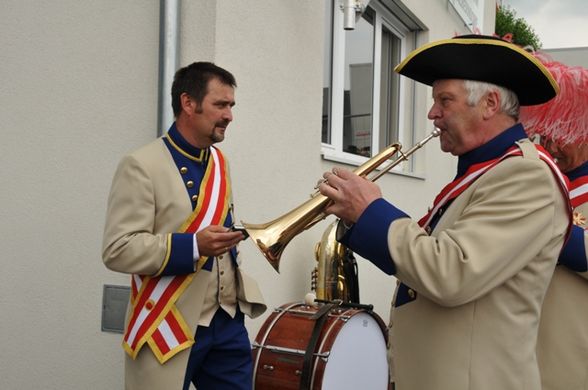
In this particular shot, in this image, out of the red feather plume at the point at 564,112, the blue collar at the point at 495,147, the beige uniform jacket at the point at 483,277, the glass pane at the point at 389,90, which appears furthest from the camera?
the glass pane at the point at 389,90

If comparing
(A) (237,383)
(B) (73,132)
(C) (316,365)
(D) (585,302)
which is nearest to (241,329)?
(A) (237,383)

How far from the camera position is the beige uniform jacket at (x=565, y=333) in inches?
111

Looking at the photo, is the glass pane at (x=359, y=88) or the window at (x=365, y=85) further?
the glass pane at (x=359, y=88)

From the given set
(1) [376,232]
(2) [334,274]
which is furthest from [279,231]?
(2) [334,274]

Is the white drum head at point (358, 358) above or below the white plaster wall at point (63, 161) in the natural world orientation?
below

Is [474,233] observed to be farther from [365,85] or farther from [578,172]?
[365,85]

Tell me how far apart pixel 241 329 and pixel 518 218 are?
152 centimetres

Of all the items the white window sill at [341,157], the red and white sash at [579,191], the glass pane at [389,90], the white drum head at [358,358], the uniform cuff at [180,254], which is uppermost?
the glass pane at [389,90]

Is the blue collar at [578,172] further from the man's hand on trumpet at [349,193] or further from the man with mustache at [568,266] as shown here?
the man's hand on trumpet at [349,193]

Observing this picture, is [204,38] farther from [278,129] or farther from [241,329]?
[241,329]

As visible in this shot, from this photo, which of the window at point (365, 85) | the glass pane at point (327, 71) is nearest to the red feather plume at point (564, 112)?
the window at point (365, 85)

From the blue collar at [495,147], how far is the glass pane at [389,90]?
5103 millimetres

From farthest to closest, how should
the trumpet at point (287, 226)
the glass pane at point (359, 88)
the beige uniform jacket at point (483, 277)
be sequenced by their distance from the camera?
the glass pane at point (359, 88)
the trumpet at point (287, 226)
the beige uniform jacket at point (483, 277)

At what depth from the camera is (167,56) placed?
12.6ft
